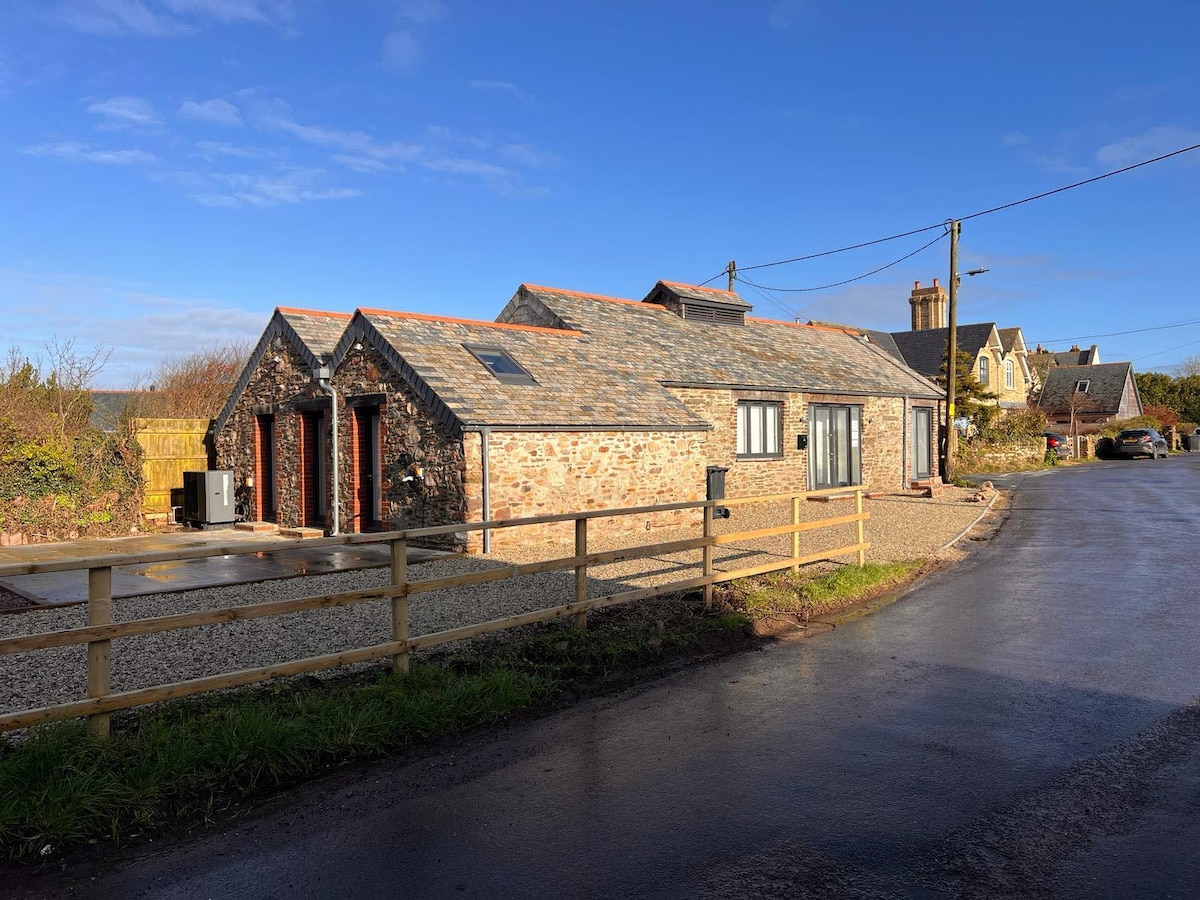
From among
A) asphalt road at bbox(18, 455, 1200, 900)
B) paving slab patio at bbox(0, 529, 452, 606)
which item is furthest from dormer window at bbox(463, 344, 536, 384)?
asphalt road at bbox(18, 455, 1200, 900)

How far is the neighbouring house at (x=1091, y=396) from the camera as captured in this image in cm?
5772

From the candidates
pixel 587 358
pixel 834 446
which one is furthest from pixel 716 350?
pixel 587 358

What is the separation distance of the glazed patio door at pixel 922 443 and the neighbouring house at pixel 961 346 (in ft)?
60.3

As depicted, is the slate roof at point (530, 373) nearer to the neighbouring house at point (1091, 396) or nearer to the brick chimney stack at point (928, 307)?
the brick chimney stack at point (928, 307)

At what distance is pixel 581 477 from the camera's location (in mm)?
15625

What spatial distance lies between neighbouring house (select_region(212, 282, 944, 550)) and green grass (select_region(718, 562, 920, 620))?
5580 mm

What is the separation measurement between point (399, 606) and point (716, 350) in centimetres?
1715

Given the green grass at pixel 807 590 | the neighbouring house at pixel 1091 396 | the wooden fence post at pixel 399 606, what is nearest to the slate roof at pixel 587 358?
the green grass at pixel 807 590

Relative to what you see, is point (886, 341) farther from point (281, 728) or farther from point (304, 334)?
point (281, 728)

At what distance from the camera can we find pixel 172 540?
16.1 m

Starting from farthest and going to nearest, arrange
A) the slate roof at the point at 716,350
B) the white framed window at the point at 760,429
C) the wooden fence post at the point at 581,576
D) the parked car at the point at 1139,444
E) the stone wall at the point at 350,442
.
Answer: the parked car at the point at 1139,444 < the white framed window at the point at 760,429 < the slate roof at the point at 716,350 < the stone wall at the point at 350,442 < the wooden fence post at the point at 581,576

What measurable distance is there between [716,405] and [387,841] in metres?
16.4

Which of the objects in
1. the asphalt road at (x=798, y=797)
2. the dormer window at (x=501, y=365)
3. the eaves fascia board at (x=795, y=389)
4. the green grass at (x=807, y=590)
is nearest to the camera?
the asphalt road at (x=798, y=797)

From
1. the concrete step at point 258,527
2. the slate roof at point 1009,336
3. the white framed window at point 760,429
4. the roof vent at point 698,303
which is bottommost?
the concrete step at point 258,527
